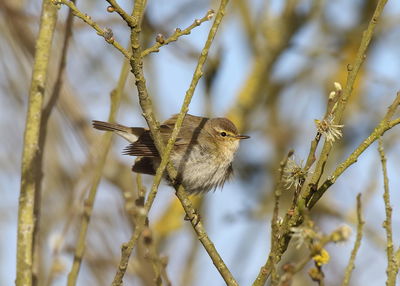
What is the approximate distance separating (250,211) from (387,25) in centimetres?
263

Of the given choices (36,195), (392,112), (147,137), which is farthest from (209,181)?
(392,112)

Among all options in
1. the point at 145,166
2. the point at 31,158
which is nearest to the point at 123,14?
the point at 31,158

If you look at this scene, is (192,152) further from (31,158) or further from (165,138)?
(31,158)

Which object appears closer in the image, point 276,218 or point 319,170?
point 276,218

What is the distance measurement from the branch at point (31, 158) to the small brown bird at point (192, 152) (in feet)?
3.83

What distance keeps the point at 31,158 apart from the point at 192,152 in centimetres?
170

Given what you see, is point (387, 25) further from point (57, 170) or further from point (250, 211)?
point (57, 170)

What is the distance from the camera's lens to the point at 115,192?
18.4 ft

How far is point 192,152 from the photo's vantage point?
178 inches

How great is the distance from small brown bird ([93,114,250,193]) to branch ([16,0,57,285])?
1.17 meters

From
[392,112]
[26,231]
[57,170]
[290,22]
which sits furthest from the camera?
[290,22]

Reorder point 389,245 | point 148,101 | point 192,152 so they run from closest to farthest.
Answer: point 389,245 < point 148,101 < point 192,152

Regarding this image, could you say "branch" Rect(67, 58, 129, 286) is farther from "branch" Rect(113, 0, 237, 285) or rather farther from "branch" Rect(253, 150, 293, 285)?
"branch" Rect(253, 150, 293, 285)

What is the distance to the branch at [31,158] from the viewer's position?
9.18 ft
